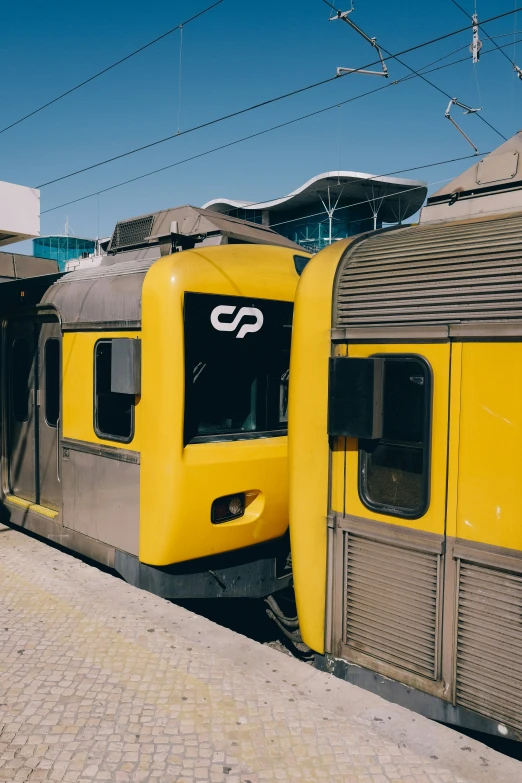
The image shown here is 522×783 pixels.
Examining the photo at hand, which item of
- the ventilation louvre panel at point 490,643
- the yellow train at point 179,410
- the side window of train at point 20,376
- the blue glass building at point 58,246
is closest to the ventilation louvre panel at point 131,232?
the yellow train at point 179,410

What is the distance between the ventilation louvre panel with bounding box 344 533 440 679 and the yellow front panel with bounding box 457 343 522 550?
351 mm

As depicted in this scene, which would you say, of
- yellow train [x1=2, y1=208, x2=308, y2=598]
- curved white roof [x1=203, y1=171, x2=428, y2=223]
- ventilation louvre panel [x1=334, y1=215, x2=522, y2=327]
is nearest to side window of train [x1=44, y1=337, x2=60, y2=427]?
yellow train [x1=2, y1=208, x2=308, y2=598]

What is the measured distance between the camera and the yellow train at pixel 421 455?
129 inches

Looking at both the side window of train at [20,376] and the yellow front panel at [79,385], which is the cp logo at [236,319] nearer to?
the yellow front panel at [79,385]

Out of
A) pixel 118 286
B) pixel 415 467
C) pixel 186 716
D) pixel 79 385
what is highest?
pixel 118 286

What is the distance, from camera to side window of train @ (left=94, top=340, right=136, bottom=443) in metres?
5.39

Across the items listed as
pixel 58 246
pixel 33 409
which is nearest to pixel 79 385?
pixel 33 409

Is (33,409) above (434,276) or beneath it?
beneath

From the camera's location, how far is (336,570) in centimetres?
403

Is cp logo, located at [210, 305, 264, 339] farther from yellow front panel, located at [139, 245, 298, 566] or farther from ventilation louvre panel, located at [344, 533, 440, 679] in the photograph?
ventilation louvre panel, located at [344, 533, 440, 679]

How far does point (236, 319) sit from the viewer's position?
5.28m

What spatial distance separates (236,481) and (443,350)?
7.61 feet

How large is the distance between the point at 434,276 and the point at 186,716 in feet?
8.95

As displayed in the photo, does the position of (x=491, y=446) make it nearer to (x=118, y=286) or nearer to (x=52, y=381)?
(x=118, y=286)
